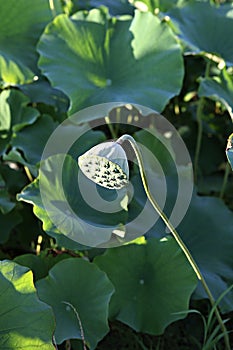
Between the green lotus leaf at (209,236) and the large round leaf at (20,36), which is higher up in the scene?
the large round leaf at (20,36)

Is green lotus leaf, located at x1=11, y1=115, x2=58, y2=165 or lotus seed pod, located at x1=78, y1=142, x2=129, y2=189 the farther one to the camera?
green lotus leaf, located at x1=11, y1=115, x2=58, y2=165

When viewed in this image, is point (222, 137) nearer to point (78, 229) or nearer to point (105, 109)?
point (105, 109)

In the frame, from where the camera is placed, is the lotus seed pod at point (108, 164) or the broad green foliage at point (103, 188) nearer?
the lotus seed pod at point (108, 164)

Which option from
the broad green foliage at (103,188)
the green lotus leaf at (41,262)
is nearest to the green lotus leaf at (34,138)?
the broad green foliage at (103,188)

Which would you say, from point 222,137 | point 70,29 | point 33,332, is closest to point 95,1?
point 70,29

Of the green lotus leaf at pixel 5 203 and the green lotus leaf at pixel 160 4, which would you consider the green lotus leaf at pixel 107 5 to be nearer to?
the green lotus leaf at pixel 160 4

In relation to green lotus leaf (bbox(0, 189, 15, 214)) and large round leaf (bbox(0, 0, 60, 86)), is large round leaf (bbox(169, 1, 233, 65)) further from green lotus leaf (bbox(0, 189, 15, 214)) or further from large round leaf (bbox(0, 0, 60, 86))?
green lotus leaf (bbox(0, 189, 15, 214))

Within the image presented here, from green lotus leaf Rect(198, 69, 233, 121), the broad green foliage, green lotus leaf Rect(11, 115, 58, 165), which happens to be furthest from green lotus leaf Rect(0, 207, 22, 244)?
green lotus leaf Rect(198, 69, 233, 121)
